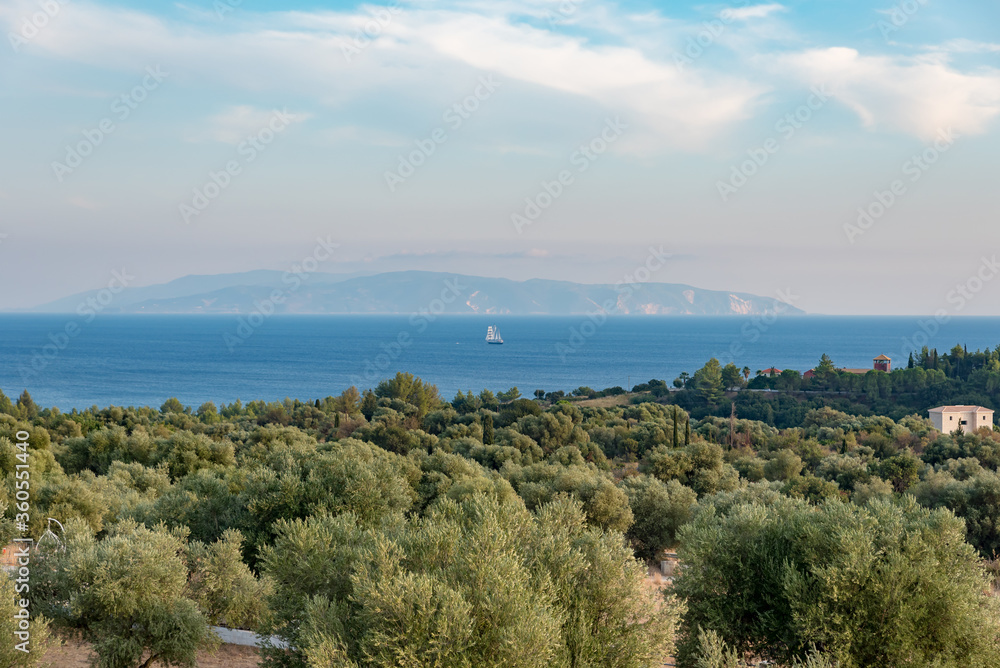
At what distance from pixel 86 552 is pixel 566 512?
8175mm

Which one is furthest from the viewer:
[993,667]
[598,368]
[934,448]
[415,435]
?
[598,368]

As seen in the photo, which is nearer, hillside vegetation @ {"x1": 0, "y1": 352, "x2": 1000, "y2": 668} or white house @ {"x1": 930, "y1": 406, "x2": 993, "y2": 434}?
hillside vegetation @ {"x1": 0, "y1": 352, "x2": 1000, "y2": 668}

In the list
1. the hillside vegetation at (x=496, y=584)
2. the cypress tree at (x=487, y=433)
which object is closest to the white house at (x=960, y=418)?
the cypress tree at (x=487, y=433)

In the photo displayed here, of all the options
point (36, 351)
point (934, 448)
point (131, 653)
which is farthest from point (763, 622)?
point (36, 351)

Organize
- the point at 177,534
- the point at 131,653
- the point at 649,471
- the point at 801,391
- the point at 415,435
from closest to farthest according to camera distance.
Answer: the point at 131,653
the point at 177,534
the point at 649,471
the point at 415,435
the point at 801,391

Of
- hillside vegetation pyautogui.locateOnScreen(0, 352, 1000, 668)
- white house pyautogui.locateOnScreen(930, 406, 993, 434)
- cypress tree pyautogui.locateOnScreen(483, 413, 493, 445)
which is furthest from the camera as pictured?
white house pyautogui.locateOnScreen(930, 406, 993, 434)

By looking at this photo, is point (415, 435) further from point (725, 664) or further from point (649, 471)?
point (725, 664)

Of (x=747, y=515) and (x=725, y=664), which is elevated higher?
(x=747, y=515)

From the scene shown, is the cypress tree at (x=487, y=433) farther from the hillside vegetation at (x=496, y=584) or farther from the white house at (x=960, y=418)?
the white house at (x=960, y=418)

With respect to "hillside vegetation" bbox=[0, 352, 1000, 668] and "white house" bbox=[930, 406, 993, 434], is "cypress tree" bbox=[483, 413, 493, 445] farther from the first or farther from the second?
"white house" bbox=[930, 406, 993, 434]

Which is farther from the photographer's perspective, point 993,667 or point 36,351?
point 36,351

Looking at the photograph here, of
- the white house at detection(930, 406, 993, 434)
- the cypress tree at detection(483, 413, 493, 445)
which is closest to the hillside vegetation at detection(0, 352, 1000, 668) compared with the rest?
the cypress tree at detection(483, 413, 493, 445)

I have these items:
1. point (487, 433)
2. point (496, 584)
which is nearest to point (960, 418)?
point (487, 433)

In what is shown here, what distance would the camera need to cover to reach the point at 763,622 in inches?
434
